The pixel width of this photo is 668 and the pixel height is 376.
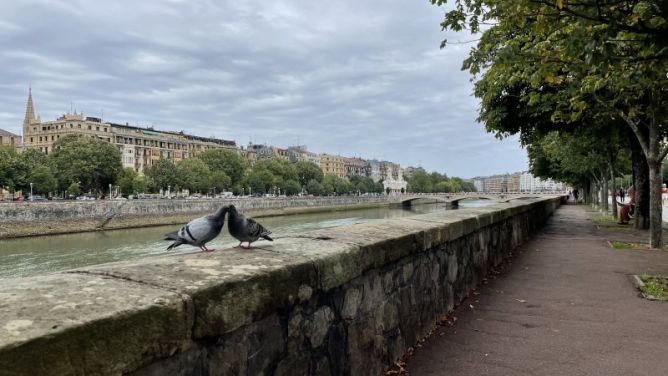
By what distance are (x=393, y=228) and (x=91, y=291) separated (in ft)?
9.76

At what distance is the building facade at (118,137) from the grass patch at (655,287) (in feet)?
365

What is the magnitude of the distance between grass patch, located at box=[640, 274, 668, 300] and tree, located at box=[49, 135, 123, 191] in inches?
2847

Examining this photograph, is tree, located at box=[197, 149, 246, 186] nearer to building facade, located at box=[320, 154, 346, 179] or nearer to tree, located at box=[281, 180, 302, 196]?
tree, located at box=[281, 180, 302, 196]

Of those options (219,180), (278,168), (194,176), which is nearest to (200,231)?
(194,176)

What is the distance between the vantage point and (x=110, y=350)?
152cm

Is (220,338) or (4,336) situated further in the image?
(220,338)

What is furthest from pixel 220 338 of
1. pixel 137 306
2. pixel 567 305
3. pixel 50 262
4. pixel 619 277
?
pixel 50 262

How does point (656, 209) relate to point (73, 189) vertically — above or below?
below

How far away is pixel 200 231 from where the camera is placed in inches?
109

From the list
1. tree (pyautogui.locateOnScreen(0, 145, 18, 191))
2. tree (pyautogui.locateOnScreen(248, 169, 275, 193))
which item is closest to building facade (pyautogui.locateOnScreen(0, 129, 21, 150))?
tree (pyautogui.locateOnScreen(248, 169, 275, 193))

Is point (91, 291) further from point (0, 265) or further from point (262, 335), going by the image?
point (0, 265)

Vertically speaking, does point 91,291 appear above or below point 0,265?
above

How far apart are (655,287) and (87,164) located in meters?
73.3

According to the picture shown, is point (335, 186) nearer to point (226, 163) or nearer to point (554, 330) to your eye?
point (226, 163)
